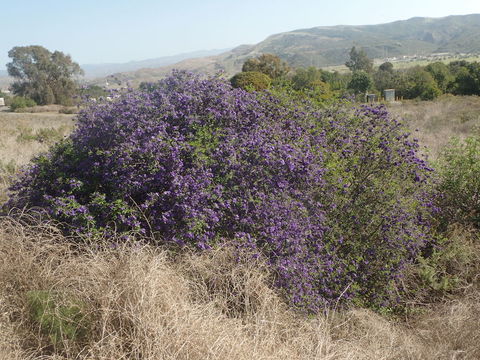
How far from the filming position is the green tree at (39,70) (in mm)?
46500

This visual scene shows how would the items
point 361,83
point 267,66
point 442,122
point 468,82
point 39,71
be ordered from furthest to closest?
point 39,71 → point 361,83 → point 267,66 → point 468,82 → point 442,122

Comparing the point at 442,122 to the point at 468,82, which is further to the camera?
the point at 468,82

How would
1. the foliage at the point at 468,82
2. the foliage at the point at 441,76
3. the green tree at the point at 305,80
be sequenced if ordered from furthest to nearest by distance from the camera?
the foliage at the point at 441,76, the foliage at the point at 468,82, the green tree at the point at 305,80

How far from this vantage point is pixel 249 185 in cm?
400

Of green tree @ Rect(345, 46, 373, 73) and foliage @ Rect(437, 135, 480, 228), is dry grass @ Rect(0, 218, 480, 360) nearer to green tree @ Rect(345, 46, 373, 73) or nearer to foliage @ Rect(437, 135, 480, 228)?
foliage @ Rect(437, 135, 480, 228)

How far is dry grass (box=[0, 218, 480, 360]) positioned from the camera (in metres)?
2.72

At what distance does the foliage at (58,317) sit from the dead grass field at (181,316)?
3cm

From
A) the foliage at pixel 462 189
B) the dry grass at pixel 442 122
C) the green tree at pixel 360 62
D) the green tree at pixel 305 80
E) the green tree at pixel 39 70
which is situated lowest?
the dry grass at pixel 442 122

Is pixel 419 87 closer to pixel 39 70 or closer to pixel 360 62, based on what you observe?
pixel 360 62

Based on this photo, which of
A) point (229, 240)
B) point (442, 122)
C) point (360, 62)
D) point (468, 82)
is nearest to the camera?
point (229, 240)

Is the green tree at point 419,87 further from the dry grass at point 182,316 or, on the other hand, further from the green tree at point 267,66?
the dry grass at point 182,316

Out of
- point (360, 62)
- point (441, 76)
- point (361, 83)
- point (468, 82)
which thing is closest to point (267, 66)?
point (361, 83)

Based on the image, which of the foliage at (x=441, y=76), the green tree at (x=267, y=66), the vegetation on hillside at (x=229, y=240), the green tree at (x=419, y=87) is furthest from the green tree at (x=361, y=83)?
the vegetation on hillside at (x=229, y=240)

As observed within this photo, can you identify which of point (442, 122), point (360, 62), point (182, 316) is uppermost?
point (360, 62)
